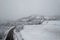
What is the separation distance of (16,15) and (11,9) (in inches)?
4.8

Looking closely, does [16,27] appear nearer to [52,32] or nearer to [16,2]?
[16,2]

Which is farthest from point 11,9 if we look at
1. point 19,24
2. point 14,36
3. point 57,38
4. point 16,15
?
point 57,38

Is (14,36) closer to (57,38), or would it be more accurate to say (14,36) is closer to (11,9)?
(11,9)

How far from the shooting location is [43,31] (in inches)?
52.8

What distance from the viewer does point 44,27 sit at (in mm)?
1367

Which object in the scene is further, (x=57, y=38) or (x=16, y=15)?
(x=16, y=15)

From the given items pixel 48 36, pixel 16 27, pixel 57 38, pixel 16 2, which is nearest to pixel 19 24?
pixel 16 27

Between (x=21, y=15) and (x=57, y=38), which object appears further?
(x=21, y=15)

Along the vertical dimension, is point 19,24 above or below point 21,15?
below

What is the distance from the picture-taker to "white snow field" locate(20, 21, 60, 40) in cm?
131

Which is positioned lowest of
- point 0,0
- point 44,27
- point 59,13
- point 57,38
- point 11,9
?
point 57,38

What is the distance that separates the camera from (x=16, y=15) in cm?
143

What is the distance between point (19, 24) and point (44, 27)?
0.37m

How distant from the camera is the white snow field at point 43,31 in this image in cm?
131
